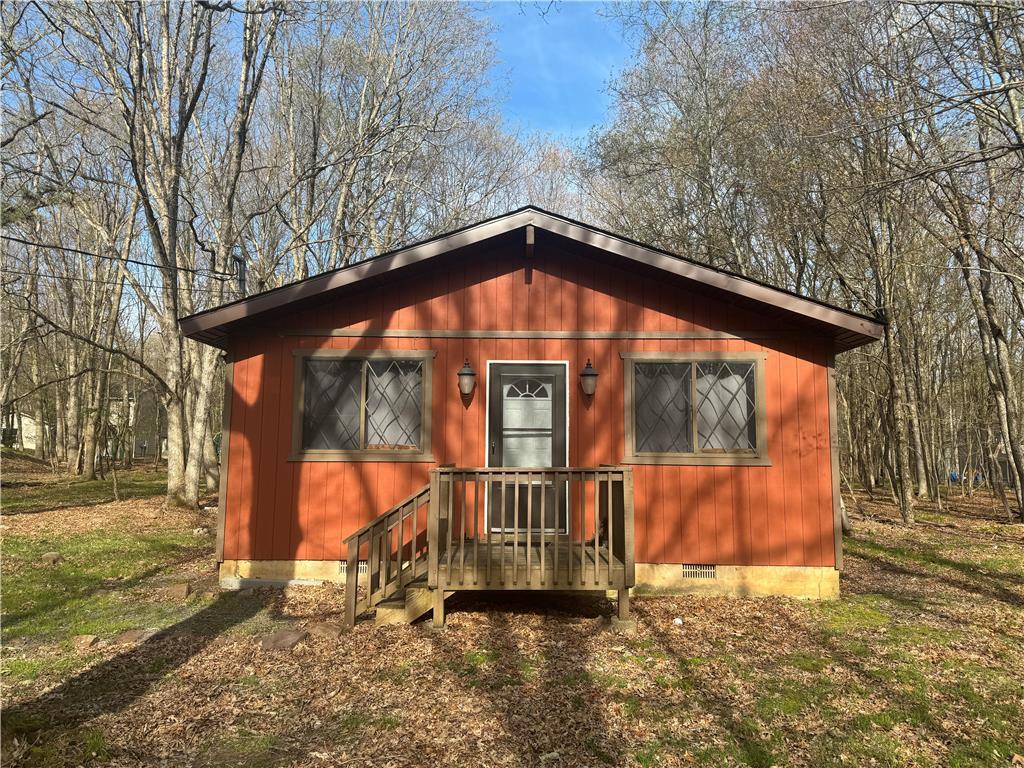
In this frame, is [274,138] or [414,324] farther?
[274,138]

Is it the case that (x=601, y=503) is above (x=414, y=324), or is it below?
below

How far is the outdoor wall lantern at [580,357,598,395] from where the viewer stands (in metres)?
6.80

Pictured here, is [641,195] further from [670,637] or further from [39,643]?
[39,643]

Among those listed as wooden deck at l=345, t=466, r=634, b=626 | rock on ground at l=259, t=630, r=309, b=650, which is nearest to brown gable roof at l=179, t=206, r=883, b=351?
wooden deck at l=345, t=466, r=634, b=626

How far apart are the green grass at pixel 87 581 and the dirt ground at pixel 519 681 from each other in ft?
0.15

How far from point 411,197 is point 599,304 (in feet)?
46.1

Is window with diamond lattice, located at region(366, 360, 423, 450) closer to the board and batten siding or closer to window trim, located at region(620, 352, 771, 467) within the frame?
the board and batten siding

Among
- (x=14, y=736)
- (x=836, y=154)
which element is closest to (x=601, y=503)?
(x=14, y=736)

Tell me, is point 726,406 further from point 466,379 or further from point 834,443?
point 466,379

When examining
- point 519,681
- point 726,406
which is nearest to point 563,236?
point 726,406

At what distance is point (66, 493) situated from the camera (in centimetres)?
1541

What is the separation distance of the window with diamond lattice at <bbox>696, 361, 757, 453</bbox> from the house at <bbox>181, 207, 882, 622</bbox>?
22 millimetres

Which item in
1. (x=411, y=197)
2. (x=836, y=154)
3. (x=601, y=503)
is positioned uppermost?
(x=411, y=197)

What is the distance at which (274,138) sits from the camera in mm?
18453
